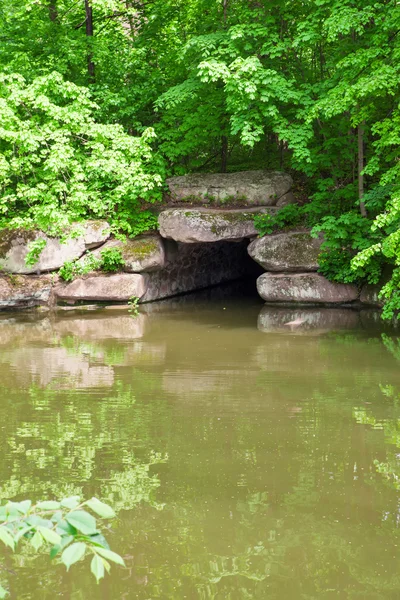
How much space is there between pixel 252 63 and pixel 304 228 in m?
4.18

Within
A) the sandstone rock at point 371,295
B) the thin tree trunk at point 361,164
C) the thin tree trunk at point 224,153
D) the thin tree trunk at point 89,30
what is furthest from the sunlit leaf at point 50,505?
the thin tree trunk at point 89,30

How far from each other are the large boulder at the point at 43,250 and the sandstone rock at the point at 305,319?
4582 millimetres

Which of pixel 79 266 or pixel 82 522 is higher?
pixel 82 522

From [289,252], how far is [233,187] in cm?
242

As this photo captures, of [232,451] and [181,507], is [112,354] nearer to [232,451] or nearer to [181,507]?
[232,451]

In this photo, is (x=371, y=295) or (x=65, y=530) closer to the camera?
(x=65, y=530)

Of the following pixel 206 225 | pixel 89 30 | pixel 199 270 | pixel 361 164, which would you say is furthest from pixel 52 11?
pixel 361 164

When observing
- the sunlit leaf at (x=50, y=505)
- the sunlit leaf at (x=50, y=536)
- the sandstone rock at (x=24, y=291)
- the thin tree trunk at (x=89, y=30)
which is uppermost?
the thin tree trunk at (x=89, y=30)

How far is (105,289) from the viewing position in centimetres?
1705

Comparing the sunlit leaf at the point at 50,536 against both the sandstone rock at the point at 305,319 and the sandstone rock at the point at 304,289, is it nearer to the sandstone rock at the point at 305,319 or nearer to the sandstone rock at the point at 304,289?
the sandstone rock at the point at 305,319

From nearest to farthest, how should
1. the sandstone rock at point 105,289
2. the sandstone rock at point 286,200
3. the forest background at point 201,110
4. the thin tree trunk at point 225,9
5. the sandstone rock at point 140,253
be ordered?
the forest background at point 201,110
the sandstone rock at point 105,289
the sandstone rock at point 140,253
the sandstone rock at point 286,200
the thin tree trunk at point 225,9

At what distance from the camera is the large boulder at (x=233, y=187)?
17.8 m

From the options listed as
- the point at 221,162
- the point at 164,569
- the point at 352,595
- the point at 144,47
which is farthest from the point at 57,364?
the point at 144,47

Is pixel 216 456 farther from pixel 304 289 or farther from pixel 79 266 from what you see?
pixel 79 266
